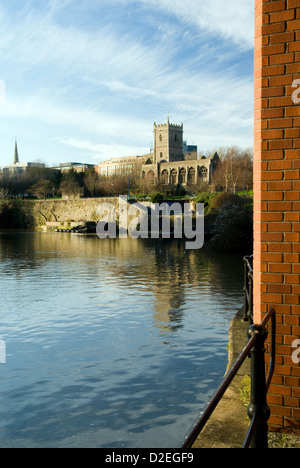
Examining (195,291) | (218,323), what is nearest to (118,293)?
(195,291)

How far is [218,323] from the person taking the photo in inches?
488

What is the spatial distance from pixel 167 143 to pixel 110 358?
114838mm

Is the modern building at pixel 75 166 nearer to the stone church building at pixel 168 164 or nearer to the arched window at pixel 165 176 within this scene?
the stone church building at pixel 168 164

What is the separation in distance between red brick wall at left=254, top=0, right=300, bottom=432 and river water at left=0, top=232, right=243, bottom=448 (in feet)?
9.71

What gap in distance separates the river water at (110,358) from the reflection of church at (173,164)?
256 feet

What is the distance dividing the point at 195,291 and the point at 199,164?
86.7m

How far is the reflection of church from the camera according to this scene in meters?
101

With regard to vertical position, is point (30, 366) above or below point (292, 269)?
below

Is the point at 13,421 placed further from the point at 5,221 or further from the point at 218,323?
the point at 5,221

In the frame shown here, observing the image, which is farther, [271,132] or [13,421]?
[13,421]

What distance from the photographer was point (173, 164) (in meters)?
107

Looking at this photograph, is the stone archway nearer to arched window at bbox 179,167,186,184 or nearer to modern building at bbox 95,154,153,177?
arched window at bbox 179,167,186,184

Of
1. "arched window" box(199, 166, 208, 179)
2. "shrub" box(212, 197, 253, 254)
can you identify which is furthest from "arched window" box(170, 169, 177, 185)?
"shrub" box(212, 197, 253, 254)

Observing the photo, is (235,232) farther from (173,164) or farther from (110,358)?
(173,164)
